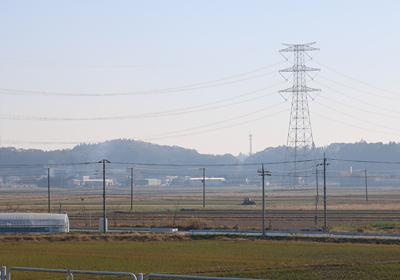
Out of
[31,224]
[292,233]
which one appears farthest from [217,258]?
[31,224]

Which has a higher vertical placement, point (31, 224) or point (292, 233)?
point (31, 224)

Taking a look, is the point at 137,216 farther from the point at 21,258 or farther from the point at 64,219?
the point at 21,258

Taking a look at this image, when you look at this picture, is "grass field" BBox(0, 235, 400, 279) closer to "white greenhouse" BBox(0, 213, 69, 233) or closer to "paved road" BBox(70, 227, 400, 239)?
"paved road" BBox(70, 227, 400, 239)

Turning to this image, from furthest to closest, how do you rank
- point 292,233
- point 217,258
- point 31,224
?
1. point 31,224
2. point 292,233
3. point 217,258

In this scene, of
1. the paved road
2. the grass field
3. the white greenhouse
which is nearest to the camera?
the grass field

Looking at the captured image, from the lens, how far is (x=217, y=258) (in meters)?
36.1

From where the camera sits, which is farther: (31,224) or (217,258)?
(31,224)

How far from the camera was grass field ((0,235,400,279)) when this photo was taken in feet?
97.7

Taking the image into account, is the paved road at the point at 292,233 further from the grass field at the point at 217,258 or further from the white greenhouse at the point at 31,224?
the white greenhouse at the point at 31,224

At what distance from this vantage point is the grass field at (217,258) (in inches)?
1172

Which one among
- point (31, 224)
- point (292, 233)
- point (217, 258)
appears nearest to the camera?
point (217, 258)

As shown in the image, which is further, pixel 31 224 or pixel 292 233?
pixel 31 224

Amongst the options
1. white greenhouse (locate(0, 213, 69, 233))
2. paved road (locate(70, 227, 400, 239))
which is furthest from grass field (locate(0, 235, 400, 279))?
white greenhouse (locate(0, 213, 69, 233))

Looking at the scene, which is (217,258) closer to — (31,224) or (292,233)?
(292,233)
